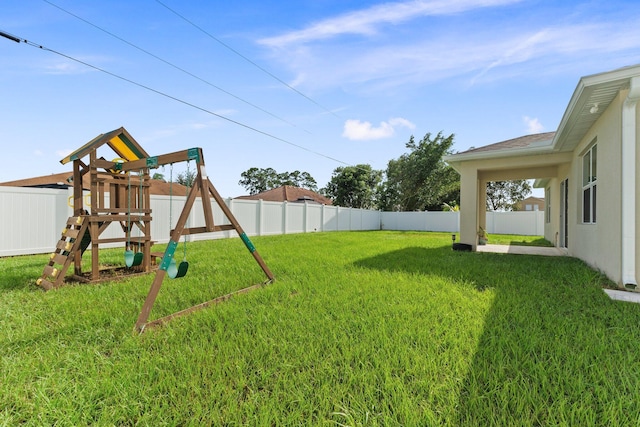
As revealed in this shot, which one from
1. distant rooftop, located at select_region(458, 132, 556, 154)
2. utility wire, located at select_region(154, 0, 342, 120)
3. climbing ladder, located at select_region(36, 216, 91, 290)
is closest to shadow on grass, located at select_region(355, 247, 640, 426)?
distant rooftop, located at select_region(458, 132, 556, 154)

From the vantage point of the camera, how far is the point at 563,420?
1413 millimetres

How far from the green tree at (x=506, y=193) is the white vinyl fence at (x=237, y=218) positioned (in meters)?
15.2

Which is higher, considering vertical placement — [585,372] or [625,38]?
[625,38]

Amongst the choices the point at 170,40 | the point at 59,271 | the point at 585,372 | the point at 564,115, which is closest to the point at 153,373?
the point at 585,372

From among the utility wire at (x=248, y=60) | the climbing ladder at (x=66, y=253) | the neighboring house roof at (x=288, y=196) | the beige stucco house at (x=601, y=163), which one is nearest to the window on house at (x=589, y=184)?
the beige stucco house at (x=601, y=163)

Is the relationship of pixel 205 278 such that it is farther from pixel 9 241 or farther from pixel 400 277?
pixel 9 241

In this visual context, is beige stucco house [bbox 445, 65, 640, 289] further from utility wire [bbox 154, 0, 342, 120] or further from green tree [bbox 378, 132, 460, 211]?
green tree [bbox 378, 132, 460, 211]

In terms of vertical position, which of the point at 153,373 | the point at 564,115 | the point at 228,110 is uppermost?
→ the point at 228,110

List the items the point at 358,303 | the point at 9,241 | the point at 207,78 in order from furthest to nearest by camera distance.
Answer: the point at 207,78 < the point at 9,241 < the point at 358,303

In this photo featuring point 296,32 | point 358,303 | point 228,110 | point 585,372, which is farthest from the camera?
point 228,110

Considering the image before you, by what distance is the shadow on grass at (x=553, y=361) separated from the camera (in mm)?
1486

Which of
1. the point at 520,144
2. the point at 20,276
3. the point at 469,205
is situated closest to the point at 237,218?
the point at 20,276

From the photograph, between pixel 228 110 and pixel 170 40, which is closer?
pixel 170 40

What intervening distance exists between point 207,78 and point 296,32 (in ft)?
16.7
